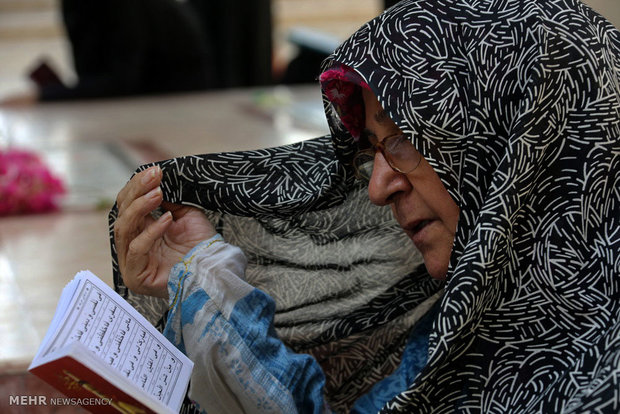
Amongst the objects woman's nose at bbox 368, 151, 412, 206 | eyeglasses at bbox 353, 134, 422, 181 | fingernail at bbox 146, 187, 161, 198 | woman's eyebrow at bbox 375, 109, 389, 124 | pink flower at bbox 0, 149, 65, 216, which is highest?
Result: woman's eyebrow at bbox 375, 109, 389, 124

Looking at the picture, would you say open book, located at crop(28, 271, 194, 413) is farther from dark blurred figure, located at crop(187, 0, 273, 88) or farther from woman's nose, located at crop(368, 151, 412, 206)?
dark blurred figure, located at crop(187, 0, 273, 88)

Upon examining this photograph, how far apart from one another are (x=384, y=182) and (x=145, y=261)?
0.36 meters

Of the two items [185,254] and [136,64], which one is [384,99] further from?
[136,64]

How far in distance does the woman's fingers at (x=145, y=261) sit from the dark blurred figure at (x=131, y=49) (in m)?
3.36

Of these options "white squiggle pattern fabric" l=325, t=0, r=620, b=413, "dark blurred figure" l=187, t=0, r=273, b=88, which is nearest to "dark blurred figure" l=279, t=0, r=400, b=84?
"dark blurred figure" l=187, t=0, r=273, b=88

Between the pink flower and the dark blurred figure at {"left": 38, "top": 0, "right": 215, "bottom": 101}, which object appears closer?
the pink flower

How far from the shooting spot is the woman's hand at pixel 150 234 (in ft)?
3.81

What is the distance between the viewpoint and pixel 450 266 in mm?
1041

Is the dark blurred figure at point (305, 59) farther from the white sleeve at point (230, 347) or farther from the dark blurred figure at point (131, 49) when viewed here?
the white sleeve at point (230, 347)

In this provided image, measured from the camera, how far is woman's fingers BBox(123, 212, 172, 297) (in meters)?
1.16

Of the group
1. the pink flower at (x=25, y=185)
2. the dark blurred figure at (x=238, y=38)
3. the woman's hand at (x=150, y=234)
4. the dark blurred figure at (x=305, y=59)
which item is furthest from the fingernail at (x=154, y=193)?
the dark blurred figure at (x=238, y=38)

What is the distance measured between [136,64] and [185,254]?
12.0 ft

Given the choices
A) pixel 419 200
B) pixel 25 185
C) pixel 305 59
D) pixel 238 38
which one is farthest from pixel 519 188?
pixel 238 38

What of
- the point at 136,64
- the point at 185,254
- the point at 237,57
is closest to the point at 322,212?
the point at 185,254
